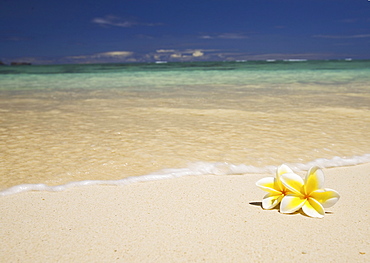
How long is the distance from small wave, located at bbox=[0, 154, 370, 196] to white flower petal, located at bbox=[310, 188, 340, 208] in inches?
34.1

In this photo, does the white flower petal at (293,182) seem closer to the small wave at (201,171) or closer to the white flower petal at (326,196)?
the white flower petal at (326,196)

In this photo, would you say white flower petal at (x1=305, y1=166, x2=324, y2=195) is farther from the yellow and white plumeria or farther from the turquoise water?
the turquoise water

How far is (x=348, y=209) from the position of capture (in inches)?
73.7

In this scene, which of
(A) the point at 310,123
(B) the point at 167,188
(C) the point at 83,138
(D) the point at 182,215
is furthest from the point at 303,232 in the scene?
(A) the point at 310,123

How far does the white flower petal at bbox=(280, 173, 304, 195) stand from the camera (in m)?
1.78

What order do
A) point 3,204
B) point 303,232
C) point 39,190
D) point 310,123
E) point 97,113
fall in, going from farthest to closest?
point 97,113 < point 310,123 < point 39,190 < point 3,204 < point 303,232

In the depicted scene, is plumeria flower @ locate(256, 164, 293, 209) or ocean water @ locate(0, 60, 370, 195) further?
ocean water @ locate(0, 60, 370, 195)

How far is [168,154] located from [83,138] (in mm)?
1122

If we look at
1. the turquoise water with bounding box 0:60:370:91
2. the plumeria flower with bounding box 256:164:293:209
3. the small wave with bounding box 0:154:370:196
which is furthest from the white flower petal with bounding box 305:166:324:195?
the turquoise water with bounding box 0:60:370:91

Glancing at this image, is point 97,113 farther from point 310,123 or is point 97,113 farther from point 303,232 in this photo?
point 303,232

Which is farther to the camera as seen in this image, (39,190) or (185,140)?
(185,140)

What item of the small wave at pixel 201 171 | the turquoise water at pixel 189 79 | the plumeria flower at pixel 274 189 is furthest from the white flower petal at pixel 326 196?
the turquoise water at pixel 189 79

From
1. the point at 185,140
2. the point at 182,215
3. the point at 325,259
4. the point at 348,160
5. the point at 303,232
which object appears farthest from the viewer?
the point at 185,140

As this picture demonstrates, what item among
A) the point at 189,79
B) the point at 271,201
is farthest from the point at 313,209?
the point at 189,79
